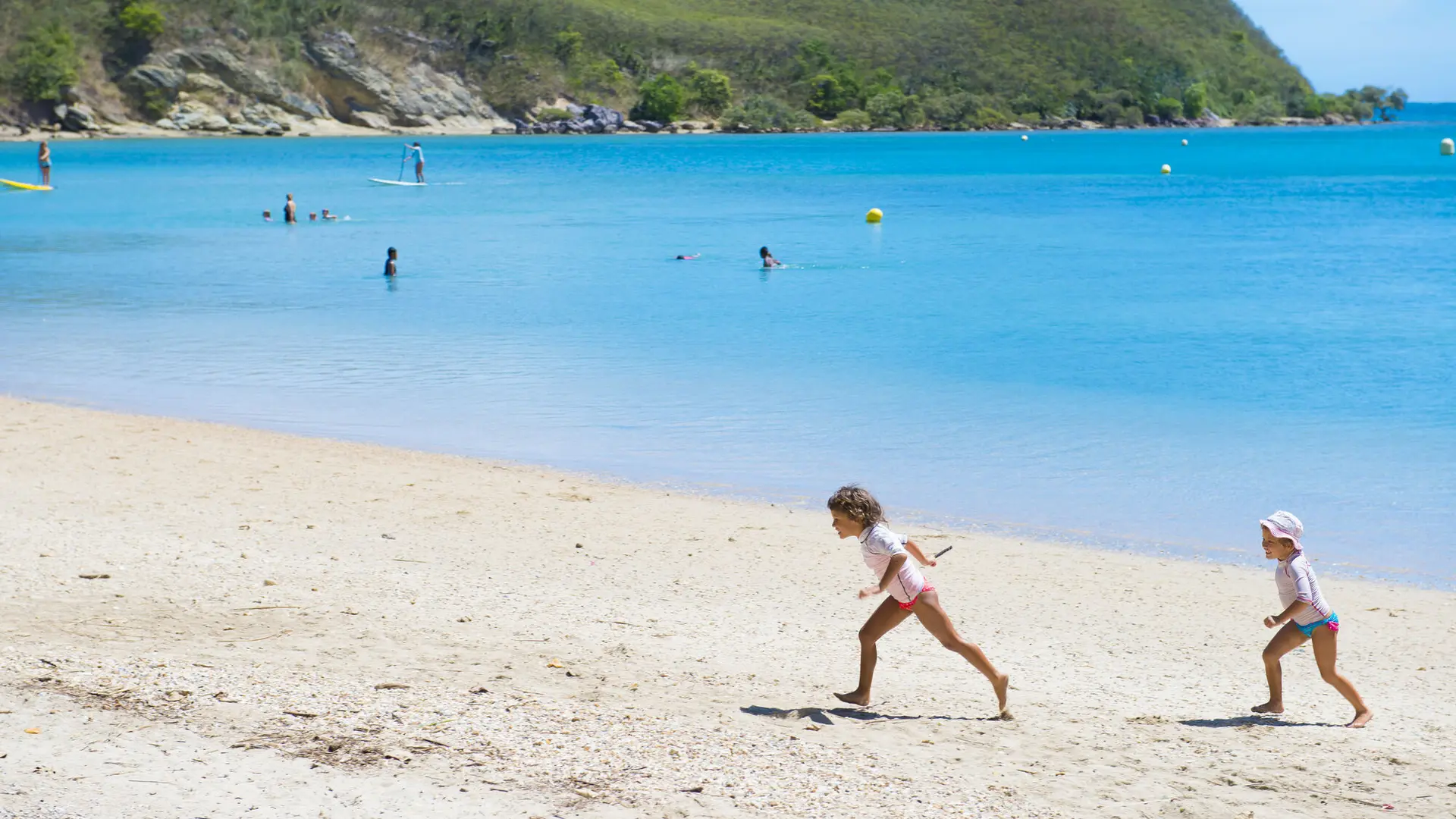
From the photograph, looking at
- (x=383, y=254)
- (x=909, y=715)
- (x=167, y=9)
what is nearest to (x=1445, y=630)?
(x=909, y=715)

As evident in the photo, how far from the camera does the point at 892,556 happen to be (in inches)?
232

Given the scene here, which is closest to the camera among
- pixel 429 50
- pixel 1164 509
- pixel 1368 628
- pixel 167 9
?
pixel 1368 628

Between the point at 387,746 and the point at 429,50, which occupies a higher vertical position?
the point at 429,50

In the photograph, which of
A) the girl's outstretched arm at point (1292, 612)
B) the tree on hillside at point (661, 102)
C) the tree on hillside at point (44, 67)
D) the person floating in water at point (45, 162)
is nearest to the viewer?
the girl's outstretched arm at point (1292, 612)

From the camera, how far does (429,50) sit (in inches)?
6058

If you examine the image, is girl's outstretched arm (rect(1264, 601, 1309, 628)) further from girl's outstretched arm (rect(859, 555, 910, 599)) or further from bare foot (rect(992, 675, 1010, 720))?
girl's outstretched arm (rect(859, 555, 910, 599))

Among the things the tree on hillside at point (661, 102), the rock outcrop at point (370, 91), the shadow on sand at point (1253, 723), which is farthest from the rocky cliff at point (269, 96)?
the shadow on sand at point (1253, 723)

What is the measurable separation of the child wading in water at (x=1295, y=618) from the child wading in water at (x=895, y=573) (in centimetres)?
118

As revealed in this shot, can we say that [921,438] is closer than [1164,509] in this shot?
No

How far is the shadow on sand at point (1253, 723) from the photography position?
20.3ft

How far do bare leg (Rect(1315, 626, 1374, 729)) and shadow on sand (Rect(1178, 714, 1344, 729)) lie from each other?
3.6 inches

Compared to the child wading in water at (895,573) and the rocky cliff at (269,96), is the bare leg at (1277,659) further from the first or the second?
the rocky cliff at (269,96)

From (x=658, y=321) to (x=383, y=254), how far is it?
12.3m

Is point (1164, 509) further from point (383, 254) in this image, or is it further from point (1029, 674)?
point (383, 254)
